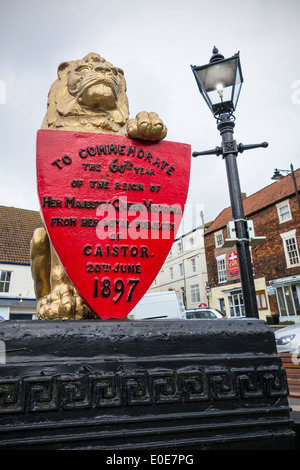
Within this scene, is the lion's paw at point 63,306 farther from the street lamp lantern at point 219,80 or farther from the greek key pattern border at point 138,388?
the street lamp lantern at point 219,80

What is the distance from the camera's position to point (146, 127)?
5.34 ft

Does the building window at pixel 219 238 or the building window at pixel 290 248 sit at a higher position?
the building window at pixel 219 238

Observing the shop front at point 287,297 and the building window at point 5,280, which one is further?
the shop front at point 287,297

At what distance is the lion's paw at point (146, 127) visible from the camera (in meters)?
1.63

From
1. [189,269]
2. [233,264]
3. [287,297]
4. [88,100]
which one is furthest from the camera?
[189,269]

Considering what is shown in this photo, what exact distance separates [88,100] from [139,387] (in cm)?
168

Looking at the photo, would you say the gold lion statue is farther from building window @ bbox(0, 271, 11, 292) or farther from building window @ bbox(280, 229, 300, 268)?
building window @ bbox(280, 229, 300, 268)

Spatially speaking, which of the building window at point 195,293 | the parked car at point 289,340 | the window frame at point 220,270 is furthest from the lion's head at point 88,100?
the building window at point 195,293

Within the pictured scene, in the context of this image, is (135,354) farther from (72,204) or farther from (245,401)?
(72,204)

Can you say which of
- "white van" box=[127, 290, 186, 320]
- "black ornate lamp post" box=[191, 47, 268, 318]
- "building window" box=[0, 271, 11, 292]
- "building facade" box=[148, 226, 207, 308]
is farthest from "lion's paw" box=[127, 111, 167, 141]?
"building facade" box=[148, 226, 207, 308]

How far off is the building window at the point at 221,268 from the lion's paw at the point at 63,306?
21.2m

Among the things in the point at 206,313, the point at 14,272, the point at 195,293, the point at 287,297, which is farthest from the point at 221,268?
the point at 14,272

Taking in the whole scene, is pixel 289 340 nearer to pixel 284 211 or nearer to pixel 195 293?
pixel 284 211

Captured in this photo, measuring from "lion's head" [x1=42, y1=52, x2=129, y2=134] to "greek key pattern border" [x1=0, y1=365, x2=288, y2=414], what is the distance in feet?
4.79
